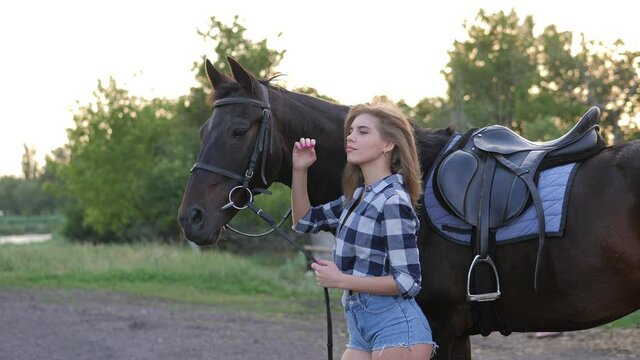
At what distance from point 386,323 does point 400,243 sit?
1.02 feet

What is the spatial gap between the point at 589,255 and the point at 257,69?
20.9 meters

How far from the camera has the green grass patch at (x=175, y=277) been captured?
42.4 feet

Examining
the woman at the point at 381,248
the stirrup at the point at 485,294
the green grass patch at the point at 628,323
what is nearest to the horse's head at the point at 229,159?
the woman at the point at 381,248

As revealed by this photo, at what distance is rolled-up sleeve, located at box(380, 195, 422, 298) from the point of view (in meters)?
2.53

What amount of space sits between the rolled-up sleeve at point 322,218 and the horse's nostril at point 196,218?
449mm

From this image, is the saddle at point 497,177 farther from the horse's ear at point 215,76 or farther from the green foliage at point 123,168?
the green foliage at point 123,168

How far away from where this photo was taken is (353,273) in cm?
265

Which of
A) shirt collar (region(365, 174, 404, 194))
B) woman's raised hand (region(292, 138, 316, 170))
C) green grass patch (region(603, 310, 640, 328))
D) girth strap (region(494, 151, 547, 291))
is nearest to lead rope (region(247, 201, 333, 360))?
woman's raised hand (region(292, 138, 316, 170))

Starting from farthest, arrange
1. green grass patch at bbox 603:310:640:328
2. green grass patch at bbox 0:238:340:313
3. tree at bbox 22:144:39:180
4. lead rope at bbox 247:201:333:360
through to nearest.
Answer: tree at bbox 22:144:39:180, green grass patch at bbox 0:238:340:313, green grass patch at bbox 603:310:640:328, lead rope at bbox 247:201:333:360

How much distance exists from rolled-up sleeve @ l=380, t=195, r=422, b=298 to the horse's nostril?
3.50ft

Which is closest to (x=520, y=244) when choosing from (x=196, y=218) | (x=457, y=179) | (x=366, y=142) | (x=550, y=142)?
(x=457, y=179)

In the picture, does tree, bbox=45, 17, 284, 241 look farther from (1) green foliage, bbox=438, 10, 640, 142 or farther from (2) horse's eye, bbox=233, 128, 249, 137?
(2) horse's eye, bbox=233, 128, 249, 137

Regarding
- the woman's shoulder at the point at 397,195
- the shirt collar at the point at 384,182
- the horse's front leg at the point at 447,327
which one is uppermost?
the shirt collar at the point at 384,182

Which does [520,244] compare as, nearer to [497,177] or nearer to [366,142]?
[497,177]
